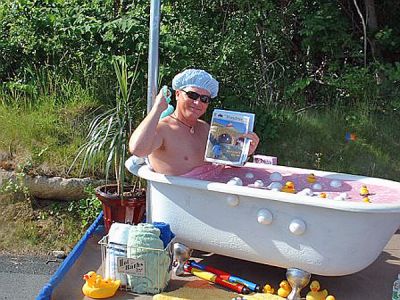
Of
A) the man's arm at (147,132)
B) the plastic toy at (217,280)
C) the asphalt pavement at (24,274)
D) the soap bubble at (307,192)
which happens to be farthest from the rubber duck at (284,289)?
the asphalt pavement at (24,274)

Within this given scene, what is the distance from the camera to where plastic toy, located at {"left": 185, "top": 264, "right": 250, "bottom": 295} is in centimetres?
280

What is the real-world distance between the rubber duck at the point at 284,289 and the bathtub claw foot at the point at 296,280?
3 cm

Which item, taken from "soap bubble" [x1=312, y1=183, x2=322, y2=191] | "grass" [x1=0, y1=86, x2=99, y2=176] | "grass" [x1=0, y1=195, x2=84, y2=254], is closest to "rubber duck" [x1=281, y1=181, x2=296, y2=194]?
"soap bubble" [x1=312, y1=183, x2=322, y2=191]

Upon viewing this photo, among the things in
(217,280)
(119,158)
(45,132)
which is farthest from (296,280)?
(45,132)

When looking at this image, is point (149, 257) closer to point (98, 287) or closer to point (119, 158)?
point (98, 287)

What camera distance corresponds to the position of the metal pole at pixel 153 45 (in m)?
3.05

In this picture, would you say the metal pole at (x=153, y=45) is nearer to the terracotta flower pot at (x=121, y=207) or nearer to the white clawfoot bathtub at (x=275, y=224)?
the white clawfoot bathtub at (x=275, y=224)

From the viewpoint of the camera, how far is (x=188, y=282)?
2.90m

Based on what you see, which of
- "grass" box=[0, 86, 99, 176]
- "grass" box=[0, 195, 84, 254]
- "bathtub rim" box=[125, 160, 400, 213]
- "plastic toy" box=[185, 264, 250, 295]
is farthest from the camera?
"grass" box=[0, 86, 99, 176]

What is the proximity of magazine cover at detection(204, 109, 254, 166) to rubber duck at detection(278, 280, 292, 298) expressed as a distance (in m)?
0.66

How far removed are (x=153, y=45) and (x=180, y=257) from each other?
1.15m

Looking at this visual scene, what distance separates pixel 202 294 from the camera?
277cm

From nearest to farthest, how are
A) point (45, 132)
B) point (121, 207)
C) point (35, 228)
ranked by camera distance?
1. point (121, 207)
2. point (35, 228)
3. point (45, 132)

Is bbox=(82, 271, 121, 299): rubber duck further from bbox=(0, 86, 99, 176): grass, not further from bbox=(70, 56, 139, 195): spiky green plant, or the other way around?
bbox=(0, 86, 99, 176): grass
